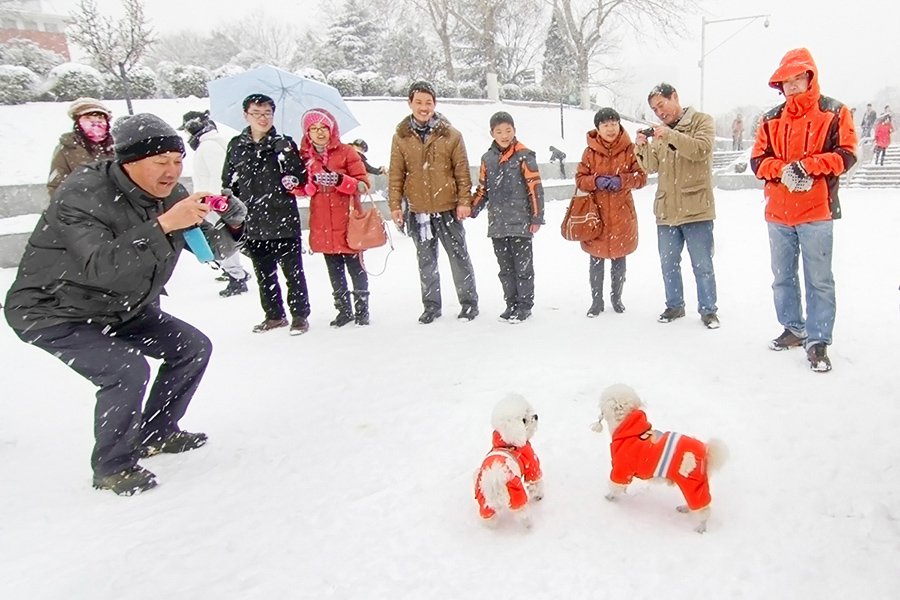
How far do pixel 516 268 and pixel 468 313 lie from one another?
68cm

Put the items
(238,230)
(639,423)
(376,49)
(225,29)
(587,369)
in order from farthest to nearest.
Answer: (225,29)
(376,49)
(587,369)
(238,230)
(639,423)

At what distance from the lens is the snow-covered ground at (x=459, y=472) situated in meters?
2.26

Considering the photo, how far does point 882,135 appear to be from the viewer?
17797 millimetres

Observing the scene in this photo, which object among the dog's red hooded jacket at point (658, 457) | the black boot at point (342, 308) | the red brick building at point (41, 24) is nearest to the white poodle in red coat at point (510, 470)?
the dog's red hooded jacket at point (658, 457)

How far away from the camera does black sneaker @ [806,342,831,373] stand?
12.4ft

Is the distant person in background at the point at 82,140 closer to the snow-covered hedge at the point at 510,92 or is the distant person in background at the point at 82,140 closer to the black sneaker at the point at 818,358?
the black sneaker at the point at 818,358

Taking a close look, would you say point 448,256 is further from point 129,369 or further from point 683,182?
point 129,369

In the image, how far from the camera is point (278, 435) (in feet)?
11.6

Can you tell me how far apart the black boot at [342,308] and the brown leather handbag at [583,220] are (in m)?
2.30

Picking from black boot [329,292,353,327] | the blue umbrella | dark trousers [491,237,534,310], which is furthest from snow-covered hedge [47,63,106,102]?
dark trousers [491,237,534,310]

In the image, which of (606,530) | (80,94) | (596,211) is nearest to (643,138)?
(596,211)

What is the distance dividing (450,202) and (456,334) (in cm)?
128

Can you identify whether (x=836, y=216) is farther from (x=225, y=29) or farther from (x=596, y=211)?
(x=225, y=29)

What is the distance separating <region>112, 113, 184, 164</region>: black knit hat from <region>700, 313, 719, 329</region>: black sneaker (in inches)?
172
